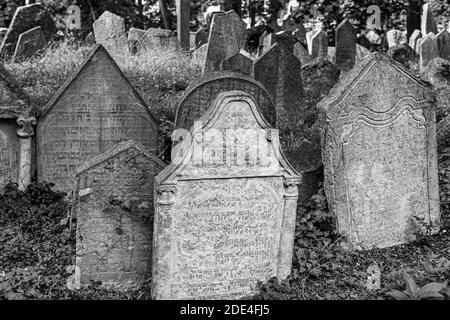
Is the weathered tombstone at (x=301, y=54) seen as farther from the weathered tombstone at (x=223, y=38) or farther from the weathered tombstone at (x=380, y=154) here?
the weathered tombstone at (x=380, y=154)

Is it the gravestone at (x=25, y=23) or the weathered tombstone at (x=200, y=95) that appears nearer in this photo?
the weathered tombstone at (x=200, y=95)

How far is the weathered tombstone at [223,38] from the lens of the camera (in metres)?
10.1

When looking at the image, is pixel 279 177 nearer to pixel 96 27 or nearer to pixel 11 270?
pixel 11 270

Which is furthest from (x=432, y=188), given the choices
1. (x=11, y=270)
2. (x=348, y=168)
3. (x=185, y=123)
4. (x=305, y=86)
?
(x=11, y=270)

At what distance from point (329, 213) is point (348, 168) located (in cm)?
50

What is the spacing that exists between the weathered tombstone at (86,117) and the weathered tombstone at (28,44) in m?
5.20

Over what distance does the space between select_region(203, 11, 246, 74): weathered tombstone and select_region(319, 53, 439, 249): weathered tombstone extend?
522 centimetres

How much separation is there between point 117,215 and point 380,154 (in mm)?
2676

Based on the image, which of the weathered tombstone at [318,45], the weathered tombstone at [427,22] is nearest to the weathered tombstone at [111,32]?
the weathered tombstone at [318,45]

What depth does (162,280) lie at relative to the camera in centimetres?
402

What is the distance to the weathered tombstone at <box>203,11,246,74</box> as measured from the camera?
10062mm

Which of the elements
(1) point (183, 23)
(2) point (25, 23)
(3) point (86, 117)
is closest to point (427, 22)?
(1) point (183, 23)

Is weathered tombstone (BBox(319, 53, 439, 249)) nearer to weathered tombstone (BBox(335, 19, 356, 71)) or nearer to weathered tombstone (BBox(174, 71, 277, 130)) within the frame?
weathered tombstone (BBox(174, 71, 277, 130))

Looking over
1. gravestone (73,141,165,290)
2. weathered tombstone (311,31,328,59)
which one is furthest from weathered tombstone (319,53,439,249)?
weathered tombstone (311,31,328,59)
